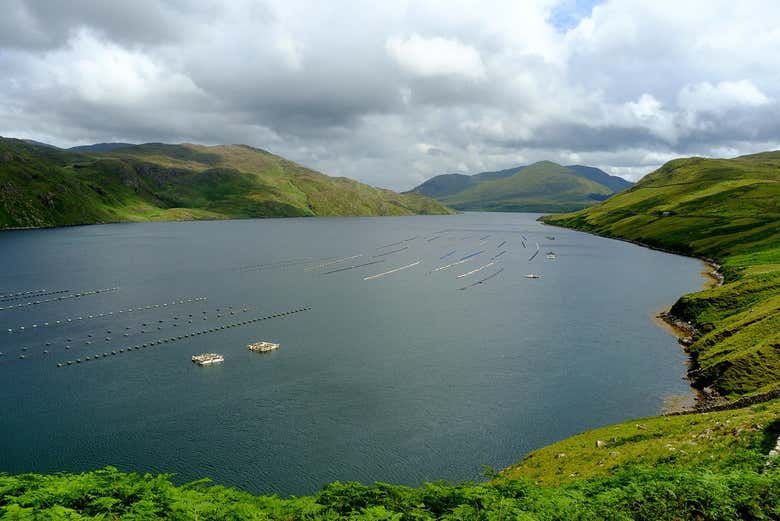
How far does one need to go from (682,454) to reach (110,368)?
88.1 meters

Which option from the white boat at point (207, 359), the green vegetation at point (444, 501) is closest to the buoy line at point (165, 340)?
the white boat at point (207, 359)

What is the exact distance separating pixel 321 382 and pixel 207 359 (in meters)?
24.3

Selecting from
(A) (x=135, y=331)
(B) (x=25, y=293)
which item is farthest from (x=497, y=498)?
(B) (x=25, y=293)

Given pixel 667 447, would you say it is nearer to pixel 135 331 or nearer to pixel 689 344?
pixel 689 344

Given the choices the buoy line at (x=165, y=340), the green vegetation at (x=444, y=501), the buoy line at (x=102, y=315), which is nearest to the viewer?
the green vegetation at (x=444, y=501)

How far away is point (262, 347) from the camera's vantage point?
96688 mm

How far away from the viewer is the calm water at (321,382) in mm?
57938

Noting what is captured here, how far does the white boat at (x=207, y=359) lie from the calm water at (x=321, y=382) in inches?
62.8

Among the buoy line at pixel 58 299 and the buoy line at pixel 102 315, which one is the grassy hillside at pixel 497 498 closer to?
the buoy line at pixel 102 315

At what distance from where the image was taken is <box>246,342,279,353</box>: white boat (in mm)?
96269

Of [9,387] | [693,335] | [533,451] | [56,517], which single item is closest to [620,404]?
[533,451]

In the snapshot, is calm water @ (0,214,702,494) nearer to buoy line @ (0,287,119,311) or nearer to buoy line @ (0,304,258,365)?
buoy line @ (0,304,258,365)

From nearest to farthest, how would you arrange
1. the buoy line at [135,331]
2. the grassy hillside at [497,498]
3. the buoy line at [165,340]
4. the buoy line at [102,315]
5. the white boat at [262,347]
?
the grassy hillside at [497,498]
the buoy line at [165,340]
the buoy line at [135,331]
the white boat at [262,347]
the buoy line at [102,315]

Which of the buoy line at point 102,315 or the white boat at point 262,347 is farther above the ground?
the buoy line at point 102,315
